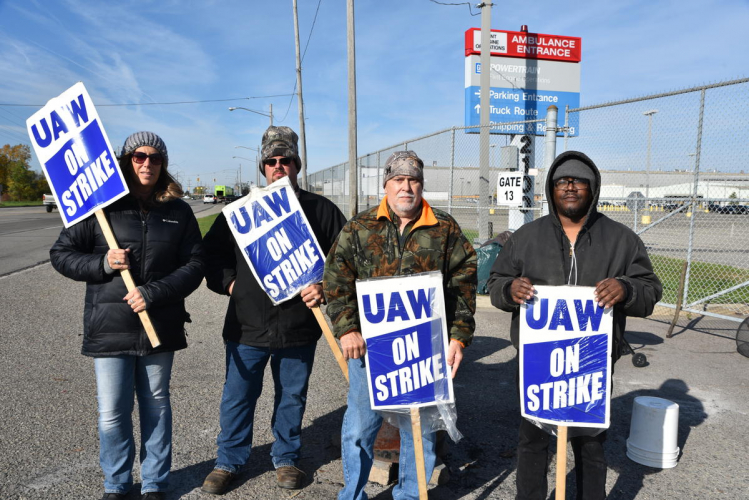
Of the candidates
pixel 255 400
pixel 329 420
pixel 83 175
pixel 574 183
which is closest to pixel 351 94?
pixel 329 420

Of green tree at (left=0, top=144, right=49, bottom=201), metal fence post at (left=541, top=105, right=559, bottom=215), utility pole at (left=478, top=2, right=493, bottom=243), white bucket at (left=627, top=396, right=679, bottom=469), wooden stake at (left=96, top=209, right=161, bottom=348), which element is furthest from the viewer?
green tree at (left=0, top=144, right=49, bottom=201)

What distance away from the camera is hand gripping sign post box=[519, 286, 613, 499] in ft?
8.30

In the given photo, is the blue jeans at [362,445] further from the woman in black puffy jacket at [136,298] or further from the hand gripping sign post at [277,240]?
the woman in black puffy jacket at [136,298]

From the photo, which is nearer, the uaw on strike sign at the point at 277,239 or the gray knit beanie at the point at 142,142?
the gray knit beanie at the point at 142,142

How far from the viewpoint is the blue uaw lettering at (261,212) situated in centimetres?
308

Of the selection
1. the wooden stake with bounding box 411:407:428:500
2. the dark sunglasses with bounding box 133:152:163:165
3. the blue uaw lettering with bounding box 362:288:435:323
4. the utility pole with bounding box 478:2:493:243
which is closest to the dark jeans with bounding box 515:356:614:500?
the wooden stake with bounding box 411:407:428:500

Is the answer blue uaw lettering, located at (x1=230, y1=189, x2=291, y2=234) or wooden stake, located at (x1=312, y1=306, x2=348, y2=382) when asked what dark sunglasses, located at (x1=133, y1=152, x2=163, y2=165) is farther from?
wooden stake, located at (x1=312, y1=306, x2=348, y2=382)

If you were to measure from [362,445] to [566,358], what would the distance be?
1.12 meters

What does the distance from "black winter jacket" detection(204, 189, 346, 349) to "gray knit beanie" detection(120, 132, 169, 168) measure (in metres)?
0.57

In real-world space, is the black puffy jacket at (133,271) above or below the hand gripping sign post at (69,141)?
below

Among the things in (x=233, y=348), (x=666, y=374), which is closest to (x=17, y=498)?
(x=233, y=348)

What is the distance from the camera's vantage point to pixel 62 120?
2.89 m

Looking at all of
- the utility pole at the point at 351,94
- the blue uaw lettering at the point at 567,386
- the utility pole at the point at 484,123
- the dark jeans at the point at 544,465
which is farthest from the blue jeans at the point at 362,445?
the utility pole at the point at 351,94

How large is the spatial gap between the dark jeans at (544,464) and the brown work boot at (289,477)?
124 cm
